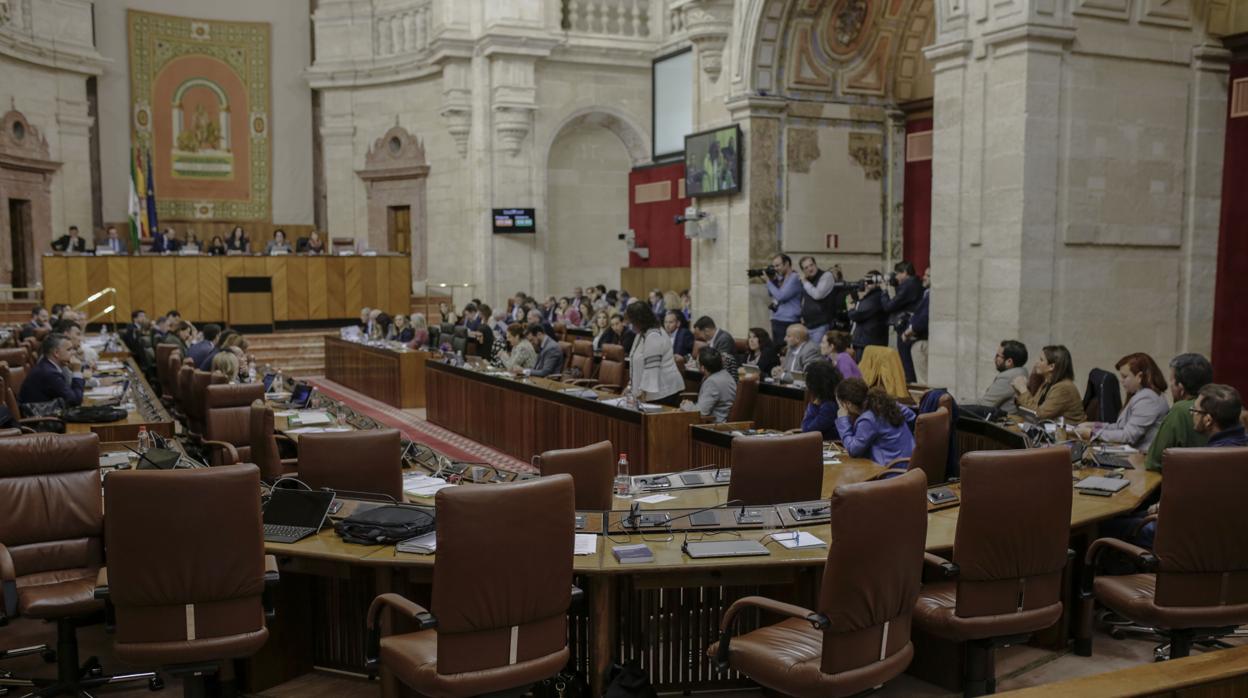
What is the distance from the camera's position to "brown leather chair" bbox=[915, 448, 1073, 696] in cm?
333

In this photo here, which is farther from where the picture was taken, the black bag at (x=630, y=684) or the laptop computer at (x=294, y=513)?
the laptop computer at (x=294, y=513)

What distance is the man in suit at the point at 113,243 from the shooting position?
53.2ft

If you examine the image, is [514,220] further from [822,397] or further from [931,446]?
[931,446]

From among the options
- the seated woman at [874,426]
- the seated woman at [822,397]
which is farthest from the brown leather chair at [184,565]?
the seated woman at [822,397]

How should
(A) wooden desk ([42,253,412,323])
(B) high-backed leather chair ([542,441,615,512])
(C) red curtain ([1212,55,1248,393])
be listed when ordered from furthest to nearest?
(A) wooden desk ([42,253,412,323]) → (C) red curtain ([1212,55,1248,393]) → (B) high-backed leather chair ([542,441,615,512])

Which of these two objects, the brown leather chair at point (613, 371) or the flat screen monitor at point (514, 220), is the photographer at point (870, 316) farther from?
the flat screen monitor at point (514, 220)

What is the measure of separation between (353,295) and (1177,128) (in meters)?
12.7

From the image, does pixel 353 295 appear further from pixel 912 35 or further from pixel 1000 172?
pixel 1000 172

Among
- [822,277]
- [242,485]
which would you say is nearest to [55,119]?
[822,277]

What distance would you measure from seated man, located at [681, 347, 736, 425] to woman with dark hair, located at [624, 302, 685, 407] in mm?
392

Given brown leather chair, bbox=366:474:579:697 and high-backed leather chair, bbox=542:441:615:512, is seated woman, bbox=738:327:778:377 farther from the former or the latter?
brown leather chair, bbox=366:474:579:697

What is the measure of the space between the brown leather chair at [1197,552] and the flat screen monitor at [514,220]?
14300mm

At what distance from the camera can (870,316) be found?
958cm

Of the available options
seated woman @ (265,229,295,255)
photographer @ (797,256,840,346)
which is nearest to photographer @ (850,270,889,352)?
photographer @ (797,256,840,346)
